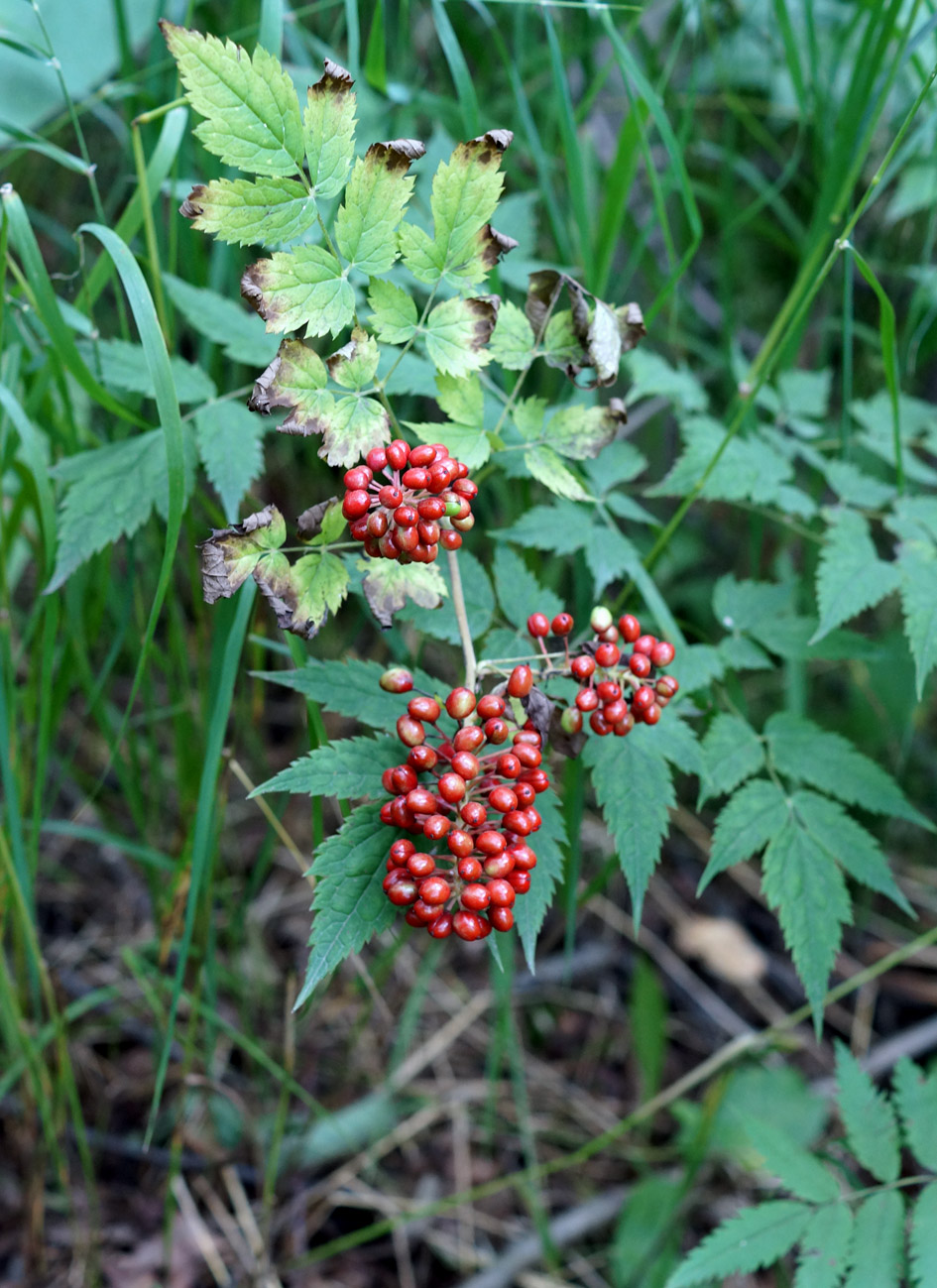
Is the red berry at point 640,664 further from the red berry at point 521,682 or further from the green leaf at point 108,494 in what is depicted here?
the green leaf at point 108,494

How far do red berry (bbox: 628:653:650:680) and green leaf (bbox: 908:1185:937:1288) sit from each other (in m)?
0.83

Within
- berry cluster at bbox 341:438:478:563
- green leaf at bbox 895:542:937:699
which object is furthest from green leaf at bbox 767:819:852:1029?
berry cluster at bbox 341:438:478:563

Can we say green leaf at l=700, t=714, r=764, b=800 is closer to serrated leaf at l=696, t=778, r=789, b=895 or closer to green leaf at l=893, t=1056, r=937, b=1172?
serrated leaf at l=696, t=778, r=789, b=895

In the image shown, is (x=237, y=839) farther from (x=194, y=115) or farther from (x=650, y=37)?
(x=650, y=37)

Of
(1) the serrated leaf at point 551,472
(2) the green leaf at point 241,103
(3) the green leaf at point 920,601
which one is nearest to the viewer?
(2) the green leaf at point 241,103

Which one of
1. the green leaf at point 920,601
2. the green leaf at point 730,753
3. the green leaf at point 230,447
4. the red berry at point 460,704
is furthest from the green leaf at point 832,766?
the green leaf at point 230,447

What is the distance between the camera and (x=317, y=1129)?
1.70m

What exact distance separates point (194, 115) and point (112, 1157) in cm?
174

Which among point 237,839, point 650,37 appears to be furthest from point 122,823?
point 650,37

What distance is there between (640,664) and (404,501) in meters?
0.33

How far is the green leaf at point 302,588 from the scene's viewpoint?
95cm

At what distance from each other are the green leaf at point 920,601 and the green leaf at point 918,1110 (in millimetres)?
595

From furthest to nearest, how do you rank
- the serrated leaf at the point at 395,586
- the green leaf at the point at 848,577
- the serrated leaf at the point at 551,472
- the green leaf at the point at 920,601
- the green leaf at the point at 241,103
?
the green leaf at the point at 848,577
the green leaf at the point at 920,601
the serrated leaf at the point at 551,472
the serrated leaf at the point at 395,586
the green leaf at the point at 241,103

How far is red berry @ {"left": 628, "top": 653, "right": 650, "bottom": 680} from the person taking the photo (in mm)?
1024
